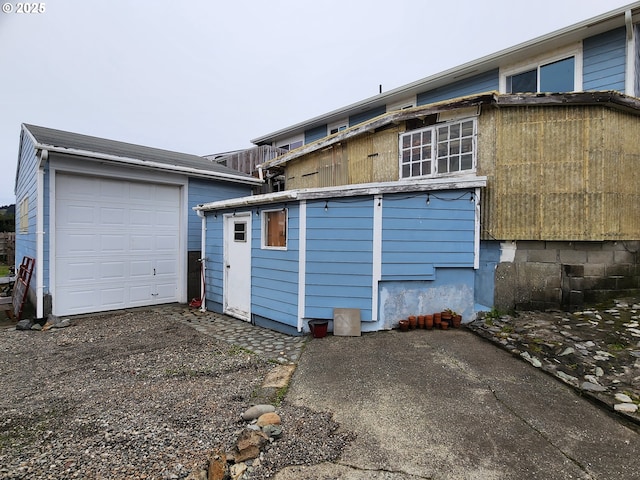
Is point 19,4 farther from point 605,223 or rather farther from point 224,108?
point 224,108

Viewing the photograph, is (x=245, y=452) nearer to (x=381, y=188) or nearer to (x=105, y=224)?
(x=381, y=188)

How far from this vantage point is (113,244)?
7.04 m

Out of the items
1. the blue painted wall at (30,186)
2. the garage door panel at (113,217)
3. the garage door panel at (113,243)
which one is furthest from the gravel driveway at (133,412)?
the blue painted wall at (30,186)

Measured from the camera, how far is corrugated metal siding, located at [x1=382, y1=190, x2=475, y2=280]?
508 cm

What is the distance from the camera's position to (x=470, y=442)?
2.34 m

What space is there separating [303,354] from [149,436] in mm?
2240

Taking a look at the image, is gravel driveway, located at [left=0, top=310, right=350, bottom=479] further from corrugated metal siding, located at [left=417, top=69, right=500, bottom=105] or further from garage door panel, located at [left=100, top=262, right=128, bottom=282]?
corrugated metal siding, located at [left=417, top=69, right=500, bottom=105]

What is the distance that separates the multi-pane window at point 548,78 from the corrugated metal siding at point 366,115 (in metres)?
3.83

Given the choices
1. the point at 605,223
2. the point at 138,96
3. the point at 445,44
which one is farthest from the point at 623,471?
the point at 445,44

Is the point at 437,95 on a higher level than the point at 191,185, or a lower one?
higher

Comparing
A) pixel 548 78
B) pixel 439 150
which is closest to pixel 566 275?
pixel 439 150

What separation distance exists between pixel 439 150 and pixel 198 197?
6210mm

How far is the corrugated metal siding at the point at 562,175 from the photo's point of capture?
5082 millimetres

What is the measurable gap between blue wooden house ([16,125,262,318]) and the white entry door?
1.96m
